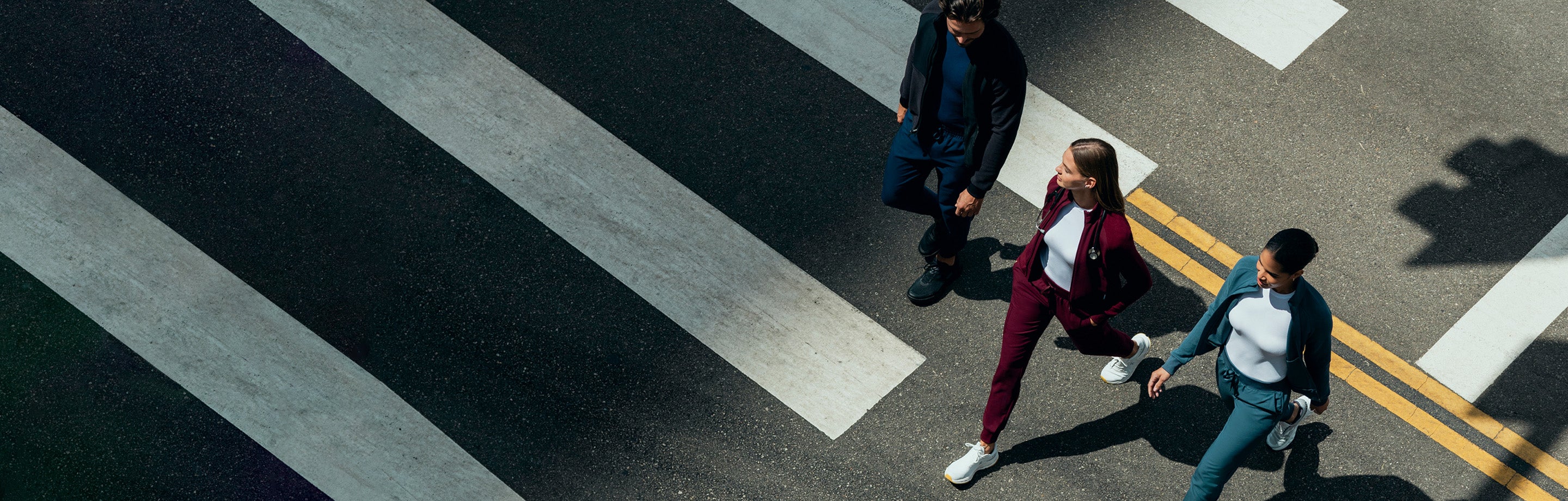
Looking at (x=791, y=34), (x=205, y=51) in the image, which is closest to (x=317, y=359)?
(x=205, y=51)

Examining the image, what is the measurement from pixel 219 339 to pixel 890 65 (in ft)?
13.0

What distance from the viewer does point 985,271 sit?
231 inches

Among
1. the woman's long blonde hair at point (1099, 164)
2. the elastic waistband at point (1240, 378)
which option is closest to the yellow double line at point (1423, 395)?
the elastic waistband at point (1240, 378)

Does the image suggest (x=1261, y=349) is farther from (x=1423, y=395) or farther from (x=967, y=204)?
(x=1423, y=395)

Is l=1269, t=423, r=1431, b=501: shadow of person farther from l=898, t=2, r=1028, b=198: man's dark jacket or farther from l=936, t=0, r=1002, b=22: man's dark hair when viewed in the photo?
l=936, t=0, r=1002, b=22: man's dark hair

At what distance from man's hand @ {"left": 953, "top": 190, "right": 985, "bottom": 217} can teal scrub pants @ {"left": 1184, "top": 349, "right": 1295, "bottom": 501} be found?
120 cm

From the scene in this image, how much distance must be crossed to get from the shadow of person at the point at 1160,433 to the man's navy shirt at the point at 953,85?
67.9 inches

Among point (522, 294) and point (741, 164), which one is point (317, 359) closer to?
point (522, 294)

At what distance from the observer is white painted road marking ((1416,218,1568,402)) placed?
18.1 feet

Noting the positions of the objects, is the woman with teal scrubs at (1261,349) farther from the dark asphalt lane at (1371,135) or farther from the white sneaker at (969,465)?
the dark asphalt lane at (1371,135)

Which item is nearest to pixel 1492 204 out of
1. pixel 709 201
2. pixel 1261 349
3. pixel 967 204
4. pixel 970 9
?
pixel 1261 349

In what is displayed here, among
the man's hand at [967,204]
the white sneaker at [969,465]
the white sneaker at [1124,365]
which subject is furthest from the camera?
the white sneaker at [1124,365]

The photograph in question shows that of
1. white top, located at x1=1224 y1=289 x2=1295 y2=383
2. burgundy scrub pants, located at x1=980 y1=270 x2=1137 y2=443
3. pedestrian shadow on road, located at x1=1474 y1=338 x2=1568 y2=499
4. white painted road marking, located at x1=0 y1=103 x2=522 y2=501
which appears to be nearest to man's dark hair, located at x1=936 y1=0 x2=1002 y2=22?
burgundy scrub pants, located at x1=980 y1=270 x2=1137 y2=443

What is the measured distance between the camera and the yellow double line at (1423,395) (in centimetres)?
532
